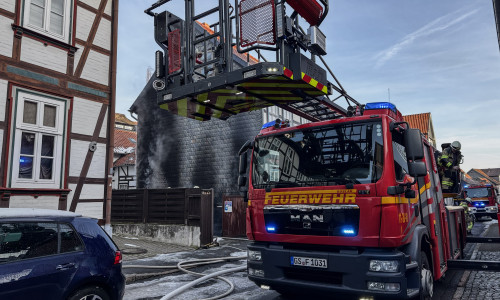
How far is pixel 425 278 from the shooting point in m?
4.87

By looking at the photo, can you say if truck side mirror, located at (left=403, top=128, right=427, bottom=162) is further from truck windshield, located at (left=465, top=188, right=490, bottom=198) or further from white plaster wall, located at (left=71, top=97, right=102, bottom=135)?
truck windshield, located at (left=465, top=188, right=490, bottom=198)

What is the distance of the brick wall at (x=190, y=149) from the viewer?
19.6 m

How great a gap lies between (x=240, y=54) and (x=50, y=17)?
20.9ft

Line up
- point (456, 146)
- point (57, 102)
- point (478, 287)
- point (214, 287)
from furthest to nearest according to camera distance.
A: point (57, 102), point (456, 146), point (214, 287), point (478, 287)

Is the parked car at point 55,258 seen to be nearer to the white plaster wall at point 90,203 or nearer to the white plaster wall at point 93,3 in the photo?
the white plaster wall at point 90,203

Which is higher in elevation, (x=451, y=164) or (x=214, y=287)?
(x=451, y=164)

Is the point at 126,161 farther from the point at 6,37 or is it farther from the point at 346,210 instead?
the point at 346,210

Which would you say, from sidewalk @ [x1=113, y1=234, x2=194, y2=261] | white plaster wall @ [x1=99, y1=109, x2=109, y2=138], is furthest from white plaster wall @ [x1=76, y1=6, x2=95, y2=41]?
sidewalk @ [x1=113, y1=234, x2=194, y2=261]

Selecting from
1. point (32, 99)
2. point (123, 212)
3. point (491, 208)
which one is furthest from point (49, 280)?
point (491, 208)

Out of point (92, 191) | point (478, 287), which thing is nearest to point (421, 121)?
point (478, 287)

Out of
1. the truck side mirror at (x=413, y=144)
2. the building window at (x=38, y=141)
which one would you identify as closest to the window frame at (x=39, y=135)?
the building window at (x=38, y=141)

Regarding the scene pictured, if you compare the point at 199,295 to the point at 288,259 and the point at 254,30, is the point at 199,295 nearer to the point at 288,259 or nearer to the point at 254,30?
the point at 288,259

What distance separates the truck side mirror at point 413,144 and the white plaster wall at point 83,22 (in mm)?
8743

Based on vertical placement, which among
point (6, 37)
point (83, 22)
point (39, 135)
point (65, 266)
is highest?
point (83, 22)
